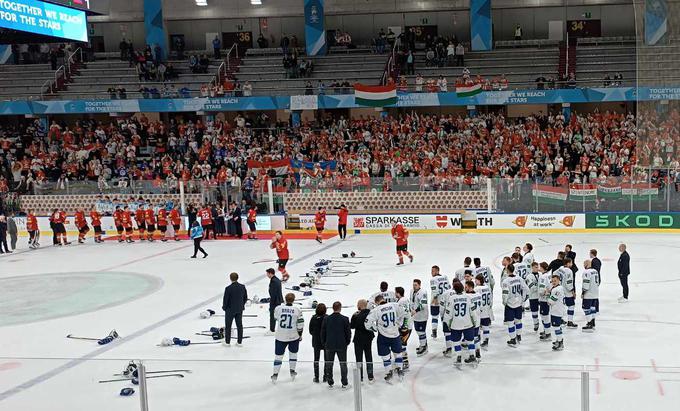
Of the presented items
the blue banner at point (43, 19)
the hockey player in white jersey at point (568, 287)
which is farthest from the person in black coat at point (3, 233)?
the hockey player in white jersey at point (568, 287)

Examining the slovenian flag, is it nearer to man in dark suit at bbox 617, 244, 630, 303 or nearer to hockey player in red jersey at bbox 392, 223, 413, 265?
hockey player in red jersey at bbox 392, 223, 413, 265

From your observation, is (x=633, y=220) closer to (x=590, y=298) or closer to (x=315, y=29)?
(x=590, y=298)

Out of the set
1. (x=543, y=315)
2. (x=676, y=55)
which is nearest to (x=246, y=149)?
(x=676, y=55)

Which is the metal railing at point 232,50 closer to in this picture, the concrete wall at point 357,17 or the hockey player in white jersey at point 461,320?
the concrete wall at point 357,17

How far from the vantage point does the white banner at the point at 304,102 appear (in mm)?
36875

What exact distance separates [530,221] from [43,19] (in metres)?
19.6

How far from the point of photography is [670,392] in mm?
7312

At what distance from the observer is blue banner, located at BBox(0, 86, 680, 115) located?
35438 millimetres

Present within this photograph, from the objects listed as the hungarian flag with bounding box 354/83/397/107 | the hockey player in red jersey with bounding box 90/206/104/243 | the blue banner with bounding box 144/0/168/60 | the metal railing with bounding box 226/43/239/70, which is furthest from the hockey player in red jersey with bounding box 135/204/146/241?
the blue banner with bounding box 144/0/168/60

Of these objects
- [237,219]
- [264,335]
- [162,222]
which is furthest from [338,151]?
[264,335]

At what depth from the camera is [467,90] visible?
3450 centimetres

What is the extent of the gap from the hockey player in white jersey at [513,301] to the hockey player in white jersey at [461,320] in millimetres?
1307

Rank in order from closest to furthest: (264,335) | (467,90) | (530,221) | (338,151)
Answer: (264,335) → (530,221) → (338,151) → (467,90)

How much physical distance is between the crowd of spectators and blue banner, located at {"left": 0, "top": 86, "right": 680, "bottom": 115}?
3.17 feet
